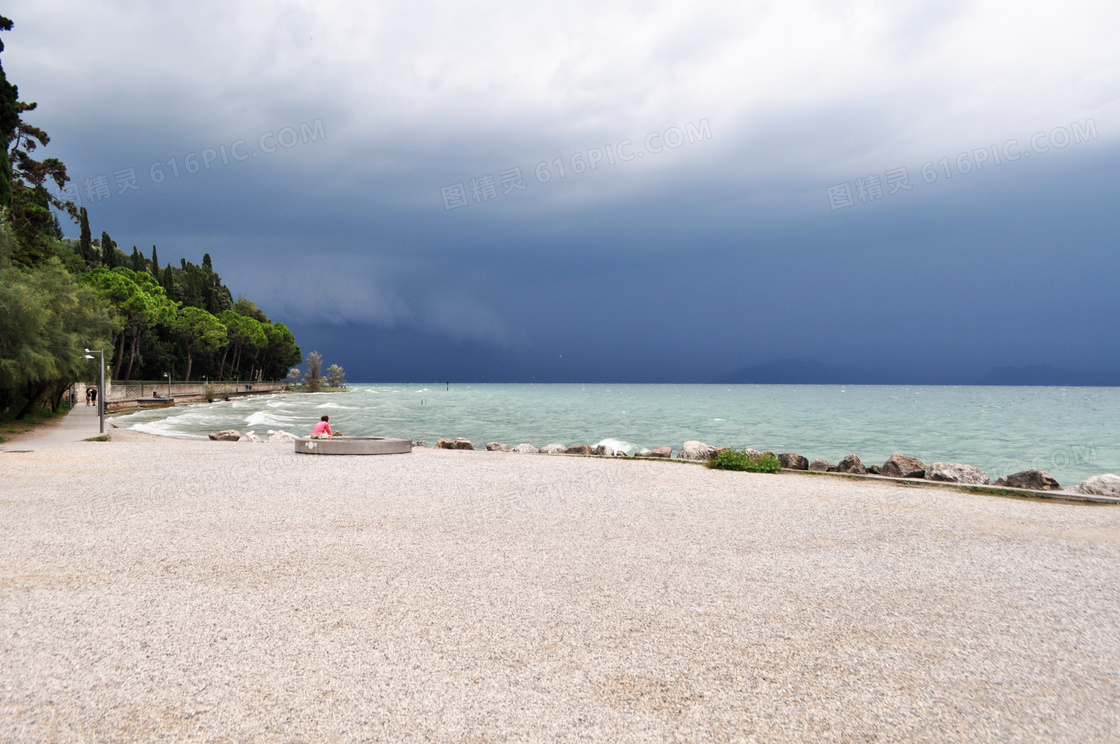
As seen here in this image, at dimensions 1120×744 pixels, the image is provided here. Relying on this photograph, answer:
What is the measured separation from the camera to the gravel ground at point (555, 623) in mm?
3473

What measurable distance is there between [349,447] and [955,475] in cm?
1545

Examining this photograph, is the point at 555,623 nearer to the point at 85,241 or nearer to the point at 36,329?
the point at 36,329

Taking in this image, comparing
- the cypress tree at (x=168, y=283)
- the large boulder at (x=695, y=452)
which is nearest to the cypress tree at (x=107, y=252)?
the cypress tree at (x=168, y=283)

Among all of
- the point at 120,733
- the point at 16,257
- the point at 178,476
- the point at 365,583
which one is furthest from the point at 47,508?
the point at 16,257

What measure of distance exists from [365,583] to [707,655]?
3147mm

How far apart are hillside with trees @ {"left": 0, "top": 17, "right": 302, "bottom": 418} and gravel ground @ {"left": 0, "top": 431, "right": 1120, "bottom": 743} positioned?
1829 centimetres

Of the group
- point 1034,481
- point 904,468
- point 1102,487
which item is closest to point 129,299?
point 904,468

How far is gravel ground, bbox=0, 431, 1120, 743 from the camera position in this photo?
3473 millimetres

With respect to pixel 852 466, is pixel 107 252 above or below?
above

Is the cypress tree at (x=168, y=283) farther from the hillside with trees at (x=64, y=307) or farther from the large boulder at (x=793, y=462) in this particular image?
the large boulder at (x=793, y=462)

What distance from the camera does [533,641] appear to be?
4406 mm

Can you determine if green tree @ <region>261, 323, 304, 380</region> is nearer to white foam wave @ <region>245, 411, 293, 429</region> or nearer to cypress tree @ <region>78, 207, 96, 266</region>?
cypress tree @ <region>78, 207, 96, 266</region>

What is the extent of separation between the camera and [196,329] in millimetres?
78250

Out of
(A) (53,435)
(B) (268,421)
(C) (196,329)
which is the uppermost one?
(C) (196,329)
